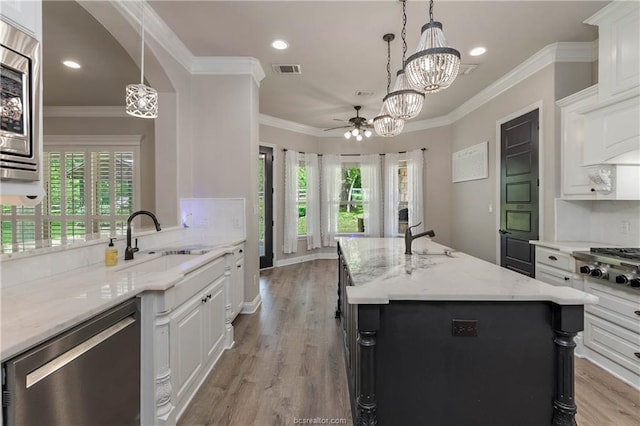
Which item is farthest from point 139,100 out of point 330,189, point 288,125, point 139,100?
point 330,189

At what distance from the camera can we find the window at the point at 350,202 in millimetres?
6836

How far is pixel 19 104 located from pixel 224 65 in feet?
9.25

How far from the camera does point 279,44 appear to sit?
3.20m

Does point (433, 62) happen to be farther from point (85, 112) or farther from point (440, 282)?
point (85, 112)

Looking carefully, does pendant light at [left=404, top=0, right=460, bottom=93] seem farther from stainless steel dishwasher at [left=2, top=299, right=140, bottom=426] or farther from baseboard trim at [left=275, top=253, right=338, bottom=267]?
baseboard trim at [left=275, top=253, right=338, bottom=267]

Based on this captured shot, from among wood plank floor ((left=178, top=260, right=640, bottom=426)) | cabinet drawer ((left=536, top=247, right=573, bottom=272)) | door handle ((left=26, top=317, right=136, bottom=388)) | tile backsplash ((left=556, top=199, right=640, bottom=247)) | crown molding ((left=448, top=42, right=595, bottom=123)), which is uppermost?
crown molding ((left=448, top=42, right=595, bottom=123))

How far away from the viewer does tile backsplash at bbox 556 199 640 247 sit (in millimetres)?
2734

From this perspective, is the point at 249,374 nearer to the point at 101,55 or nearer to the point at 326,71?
the point at 326,71

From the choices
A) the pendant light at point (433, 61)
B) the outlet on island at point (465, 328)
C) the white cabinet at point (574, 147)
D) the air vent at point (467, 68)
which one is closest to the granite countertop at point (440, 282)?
the outlet on island at point (465, 328)

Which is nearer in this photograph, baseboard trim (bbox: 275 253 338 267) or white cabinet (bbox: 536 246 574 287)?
white cabinet (bbox: 536 246 574 287)

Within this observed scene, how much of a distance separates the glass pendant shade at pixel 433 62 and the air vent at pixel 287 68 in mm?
2183

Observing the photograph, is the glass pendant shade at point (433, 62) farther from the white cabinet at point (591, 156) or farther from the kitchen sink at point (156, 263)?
the kitchen sink at point (156, 263)

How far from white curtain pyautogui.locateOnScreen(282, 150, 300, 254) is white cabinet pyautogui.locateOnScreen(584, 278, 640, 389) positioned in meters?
4.64

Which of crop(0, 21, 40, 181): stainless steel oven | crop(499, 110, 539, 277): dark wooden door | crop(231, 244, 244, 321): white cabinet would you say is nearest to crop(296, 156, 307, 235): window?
crop(231, 244, 244, 321): white cabinet
